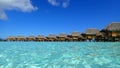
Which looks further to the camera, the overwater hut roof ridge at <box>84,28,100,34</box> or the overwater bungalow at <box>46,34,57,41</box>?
the overwater bungalow at <box>46,34,57,41</box>

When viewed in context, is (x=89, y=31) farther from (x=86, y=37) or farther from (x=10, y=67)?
(x=10, y=67)

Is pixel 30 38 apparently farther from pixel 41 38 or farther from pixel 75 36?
pixel 75 36

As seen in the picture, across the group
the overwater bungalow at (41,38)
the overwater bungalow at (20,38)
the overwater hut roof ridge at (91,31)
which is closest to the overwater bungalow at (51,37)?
the overwater bungalow at (41,38)

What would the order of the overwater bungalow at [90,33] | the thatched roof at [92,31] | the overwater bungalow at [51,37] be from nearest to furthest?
1. the overwater bungalow at [90,33]
2. the thatched roof at [92,31]
3. the overwater bungalow at [51,37]

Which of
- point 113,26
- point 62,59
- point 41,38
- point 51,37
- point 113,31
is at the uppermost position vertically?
point 113,26

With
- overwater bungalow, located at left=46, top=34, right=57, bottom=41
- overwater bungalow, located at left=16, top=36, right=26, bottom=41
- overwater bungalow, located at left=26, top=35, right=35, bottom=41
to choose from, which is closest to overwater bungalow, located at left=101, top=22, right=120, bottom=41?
overwater bungalow, located at left=46, top=34, right=57, bottom=41

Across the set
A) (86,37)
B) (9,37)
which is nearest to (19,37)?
(9,37)

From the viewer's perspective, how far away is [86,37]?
125ft

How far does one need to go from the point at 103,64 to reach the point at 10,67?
2.94 metres

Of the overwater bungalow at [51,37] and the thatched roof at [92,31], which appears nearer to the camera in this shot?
the thatched roof at [92,31]

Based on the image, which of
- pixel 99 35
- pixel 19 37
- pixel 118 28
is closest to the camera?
pixel 118 28

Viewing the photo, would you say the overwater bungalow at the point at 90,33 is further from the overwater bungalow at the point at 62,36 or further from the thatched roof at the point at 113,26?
the overwater bungalow at the point at 62,36

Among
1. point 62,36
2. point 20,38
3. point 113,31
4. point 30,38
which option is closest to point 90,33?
point 113,31

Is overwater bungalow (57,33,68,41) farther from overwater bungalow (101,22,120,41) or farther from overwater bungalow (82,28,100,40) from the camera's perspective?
overwater bungalow (101,22,120,41)
